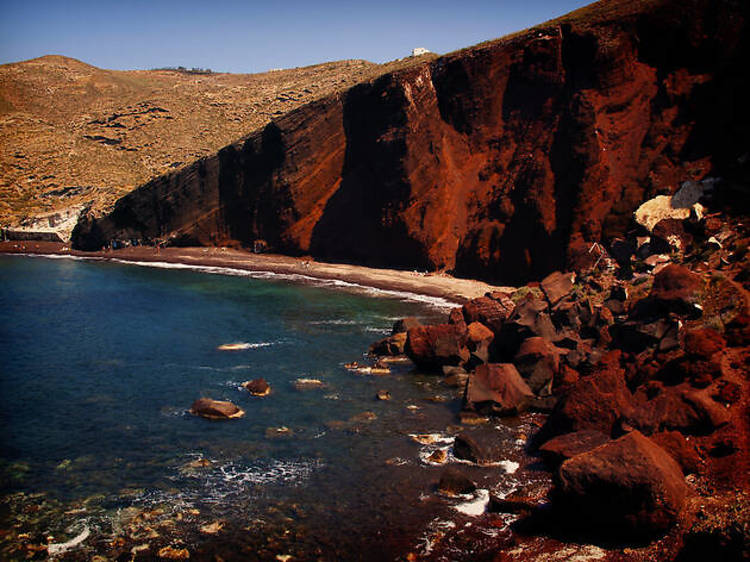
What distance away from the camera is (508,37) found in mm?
59062

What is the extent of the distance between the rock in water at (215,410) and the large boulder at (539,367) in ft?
39.5

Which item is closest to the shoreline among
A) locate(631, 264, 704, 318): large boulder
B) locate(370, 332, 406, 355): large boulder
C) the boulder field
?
locate(370, 332, 406, 355): large boulder

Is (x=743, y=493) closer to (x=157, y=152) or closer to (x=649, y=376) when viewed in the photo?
(x=649, y=376)

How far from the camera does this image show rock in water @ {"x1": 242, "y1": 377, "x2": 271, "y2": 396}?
26.4 metres

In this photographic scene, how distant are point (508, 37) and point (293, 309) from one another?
36.2 metres

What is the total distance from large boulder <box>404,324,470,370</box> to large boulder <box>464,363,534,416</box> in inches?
211

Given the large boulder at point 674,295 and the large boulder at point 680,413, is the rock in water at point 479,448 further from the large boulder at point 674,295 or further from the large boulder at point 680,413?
the large boulder at point 674,295

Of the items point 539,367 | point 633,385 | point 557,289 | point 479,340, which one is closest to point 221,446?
point 539,367

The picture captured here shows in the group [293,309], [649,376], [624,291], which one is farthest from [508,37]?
[649,376]

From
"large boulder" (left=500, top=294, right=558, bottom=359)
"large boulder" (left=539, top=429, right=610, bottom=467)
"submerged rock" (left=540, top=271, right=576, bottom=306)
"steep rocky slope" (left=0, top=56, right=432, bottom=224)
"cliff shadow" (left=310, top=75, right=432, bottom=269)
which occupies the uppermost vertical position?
"steep rocky slope" (left=0, top=56, right=432, bottom=224)

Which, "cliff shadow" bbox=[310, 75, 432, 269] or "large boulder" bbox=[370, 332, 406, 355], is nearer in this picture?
"large boulder" bbox=[370, 332, 406, 355]

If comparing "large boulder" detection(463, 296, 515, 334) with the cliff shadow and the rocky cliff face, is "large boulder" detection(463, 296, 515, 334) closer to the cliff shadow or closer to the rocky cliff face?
the rocky cliff face

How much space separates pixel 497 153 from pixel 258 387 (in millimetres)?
40113

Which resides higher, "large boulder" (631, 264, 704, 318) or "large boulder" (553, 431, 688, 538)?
"large boulder" (631, 264, 704, 318)
